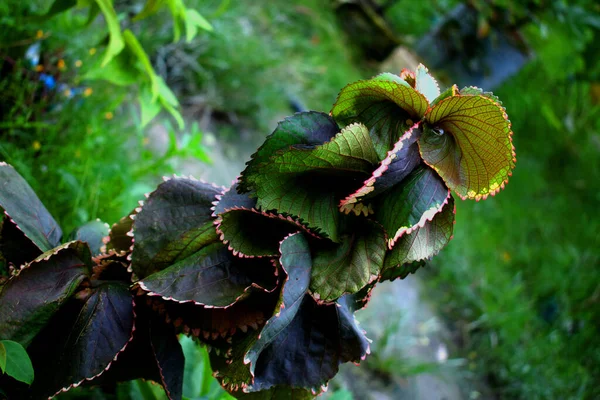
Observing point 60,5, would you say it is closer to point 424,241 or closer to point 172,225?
point 172,225

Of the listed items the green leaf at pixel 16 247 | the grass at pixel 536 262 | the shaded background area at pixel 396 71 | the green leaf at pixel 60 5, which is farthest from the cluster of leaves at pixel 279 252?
the grass at pixel 536 262

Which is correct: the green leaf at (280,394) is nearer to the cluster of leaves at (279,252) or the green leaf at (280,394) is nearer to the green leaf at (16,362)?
the cluster of leaves at (279,252)

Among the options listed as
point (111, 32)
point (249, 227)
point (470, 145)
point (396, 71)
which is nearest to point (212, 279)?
point (249, 227)

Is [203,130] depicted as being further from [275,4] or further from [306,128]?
[306,128]

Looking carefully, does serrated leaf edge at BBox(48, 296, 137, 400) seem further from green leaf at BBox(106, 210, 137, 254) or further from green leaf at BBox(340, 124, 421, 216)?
green leaf at BBox(340, 124, 421, 216)

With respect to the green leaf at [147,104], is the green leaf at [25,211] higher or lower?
higher

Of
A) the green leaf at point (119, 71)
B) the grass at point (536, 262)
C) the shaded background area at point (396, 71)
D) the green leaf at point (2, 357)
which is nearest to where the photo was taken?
the green leaf at point (2, 357)

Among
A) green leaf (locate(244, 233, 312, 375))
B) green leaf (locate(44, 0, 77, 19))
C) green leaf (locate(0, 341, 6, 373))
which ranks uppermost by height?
green leaf (locate(44, 0, 77, 19))

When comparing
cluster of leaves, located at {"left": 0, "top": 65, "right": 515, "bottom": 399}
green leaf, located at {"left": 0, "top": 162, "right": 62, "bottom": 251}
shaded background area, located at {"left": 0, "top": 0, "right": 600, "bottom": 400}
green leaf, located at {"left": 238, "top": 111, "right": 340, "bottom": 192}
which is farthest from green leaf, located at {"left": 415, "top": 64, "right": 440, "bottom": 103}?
shaded background area, located at {"left": 0, "top": 0, "right": 600, "bottom": 400}
